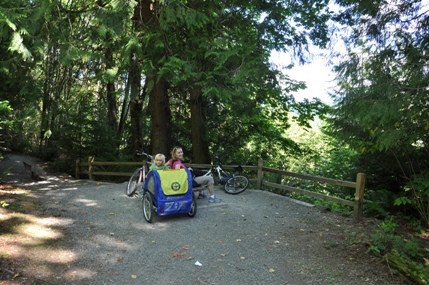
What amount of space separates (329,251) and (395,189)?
4.83m

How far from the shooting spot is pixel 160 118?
446 inches

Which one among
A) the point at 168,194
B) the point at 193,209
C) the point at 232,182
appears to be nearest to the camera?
the point at 168,194

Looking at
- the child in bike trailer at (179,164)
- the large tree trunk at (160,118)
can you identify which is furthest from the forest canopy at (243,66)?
the child in bike trailer at (179,164)

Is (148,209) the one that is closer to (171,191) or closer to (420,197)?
(171,191)

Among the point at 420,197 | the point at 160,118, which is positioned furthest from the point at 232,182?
the point at 420,197

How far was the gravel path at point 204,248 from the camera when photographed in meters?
4.20

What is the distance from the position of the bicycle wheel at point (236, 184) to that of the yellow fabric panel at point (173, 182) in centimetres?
280

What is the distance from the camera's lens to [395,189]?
28.5 ft

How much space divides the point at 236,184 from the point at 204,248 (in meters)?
3.99

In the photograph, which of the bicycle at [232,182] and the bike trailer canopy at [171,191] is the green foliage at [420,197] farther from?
the bike trailer canopy at [171,191]

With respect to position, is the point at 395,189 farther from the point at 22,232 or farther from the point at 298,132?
the point at 298,132

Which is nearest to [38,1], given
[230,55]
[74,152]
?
[230,55]

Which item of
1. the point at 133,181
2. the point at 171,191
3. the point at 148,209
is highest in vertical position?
the point at 171,191

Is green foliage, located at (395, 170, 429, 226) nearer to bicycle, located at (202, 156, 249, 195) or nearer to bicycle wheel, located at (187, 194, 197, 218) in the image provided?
bicycle, located at (202, 156, 249, 195)
